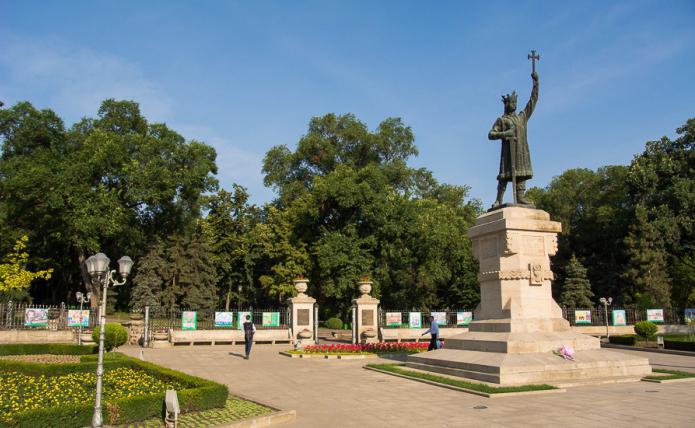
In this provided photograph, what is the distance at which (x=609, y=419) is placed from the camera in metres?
9.12

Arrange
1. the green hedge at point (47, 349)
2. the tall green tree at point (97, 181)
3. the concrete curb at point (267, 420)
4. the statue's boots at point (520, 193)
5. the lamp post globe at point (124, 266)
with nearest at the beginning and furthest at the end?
the concrete curb at point (267, 420) → the lamp post globe at point (124, 266) → the statue's boots at point (520, 193) → the green hedge at point (47, 349) → the tall green tree at point (97, 181)

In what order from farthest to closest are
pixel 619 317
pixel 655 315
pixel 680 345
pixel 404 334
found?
pixel 655 315
pixel 619 317
pixel 404 334
pixel 680 345

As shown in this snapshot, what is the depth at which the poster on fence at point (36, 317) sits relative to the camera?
84.6 feet

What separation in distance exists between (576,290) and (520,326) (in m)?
31.3

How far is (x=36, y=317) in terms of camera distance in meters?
26.0

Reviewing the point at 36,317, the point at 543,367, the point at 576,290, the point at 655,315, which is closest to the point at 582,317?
the point at 655,315

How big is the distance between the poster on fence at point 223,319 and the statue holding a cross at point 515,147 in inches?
678

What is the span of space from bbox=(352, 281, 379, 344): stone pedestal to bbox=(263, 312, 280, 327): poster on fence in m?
4.56

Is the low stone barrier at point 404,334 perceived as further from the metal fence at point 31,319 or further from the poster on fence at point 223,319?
the metal fence at point 31,319

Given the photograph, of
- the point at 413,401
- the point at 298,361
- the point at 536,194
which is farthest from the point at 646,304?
the point at 413,401

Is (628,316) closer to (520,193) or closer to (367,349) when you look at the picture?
(367,349)

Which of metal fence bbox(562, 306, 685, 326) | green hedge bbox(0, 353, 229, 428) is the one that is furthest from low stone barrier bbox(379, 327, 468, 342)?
green hedge bbox(0, 353, 229, 428)

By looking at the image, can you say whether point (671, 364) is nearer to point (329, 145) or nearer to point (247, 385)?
point (247, 385)

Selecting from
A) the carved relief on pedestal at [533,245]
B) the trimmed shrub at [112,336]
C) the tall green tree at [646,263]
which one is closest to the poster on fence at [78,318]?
the trimmed shrub at [112,336]
